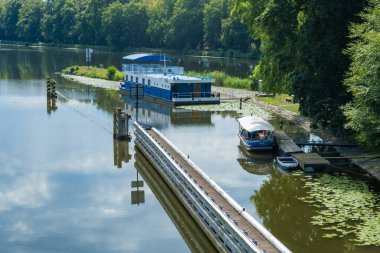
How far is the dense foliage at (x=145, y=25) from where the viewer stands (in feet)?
466

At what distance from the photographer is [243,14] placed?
51906mm

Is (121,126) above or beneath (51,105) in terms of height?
above

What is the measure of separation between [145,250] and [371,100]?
48.8ft

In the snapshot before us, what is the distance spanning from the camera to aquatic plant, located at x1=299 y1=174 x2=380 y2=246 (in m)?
24.9

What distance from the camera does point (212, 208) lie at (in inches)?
953

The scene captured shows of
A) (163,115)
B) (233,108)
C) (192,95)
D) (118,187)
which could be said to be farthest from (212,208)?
(192,95)

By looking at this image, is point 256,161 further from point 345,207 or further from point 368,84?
point 345,207

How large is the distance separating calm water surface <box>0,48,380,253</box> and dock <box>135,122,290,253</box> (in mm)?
697

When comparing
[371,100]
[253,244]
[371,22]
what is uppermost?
[371,22]

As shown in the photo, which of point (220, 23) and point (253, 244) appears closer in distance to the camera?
point (253, 244)

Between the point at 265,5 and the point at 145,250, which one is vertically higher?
the point at 265,5

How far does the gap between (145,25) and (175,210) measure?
460 feet

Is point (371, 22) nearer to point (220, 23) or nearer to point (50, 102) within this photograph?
point (50, 102)

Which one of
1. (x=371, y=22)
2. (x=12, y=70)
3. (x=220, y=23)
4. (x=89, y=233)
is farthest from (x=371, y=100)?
(x=220, y=23)
